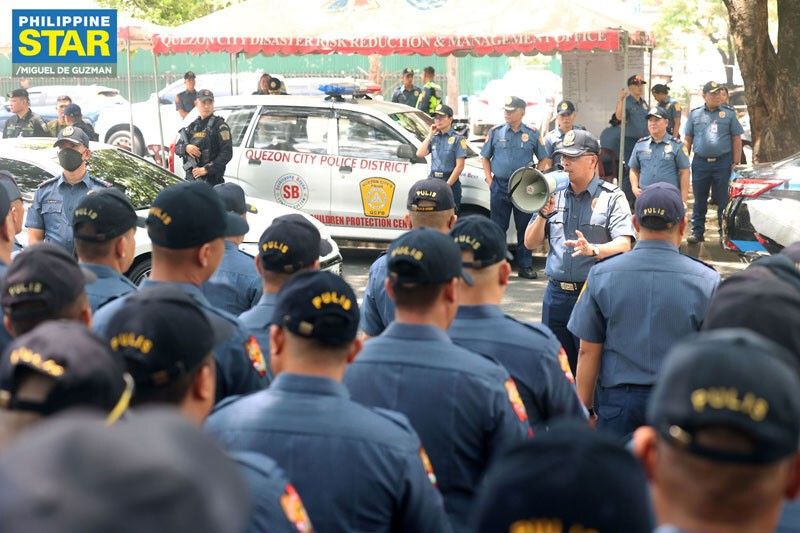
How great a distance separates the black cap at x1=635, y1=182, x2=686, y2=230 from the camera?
5055 millimetres

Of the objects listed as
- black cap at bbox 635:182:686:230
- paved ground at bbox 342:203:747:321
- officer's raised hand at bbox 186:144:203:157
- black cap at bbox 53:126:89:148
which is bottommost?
paved ground at bbox 342:203:747:321

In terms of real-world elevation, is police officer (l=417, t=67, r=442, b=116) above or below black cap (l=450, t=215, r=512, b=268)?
above

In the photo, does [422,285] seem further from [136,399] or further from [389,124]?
[389,124]

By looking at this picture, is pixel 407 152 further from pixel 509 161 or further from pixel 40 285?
pixel 40 285

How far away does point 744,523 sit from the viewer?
6.04 ft

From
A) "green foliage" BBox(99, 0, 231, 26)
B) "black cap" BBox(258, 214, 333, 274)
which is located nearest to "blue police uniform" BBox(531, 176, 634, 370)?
"black cap" BBox(258, 214, 333, 274)

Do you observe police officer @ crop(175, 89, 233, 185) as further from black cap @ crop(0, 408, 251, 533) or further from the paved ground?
black cap @ crop(0, 408, 251, 533)

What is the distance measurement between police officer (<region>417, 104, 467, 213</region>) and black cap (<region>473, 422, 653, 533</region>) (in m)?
10.9

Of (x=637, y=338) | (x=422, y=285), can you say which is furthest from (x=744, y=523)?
(x=637, y=338)

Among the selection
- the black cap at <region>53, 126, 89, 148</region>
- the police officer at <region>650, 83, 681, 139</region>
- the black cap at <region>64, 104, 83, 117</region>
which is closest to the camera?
the black cap at <region>53, 126, 89, 148</region>

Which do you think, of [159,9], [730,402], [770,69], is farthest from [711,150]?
[159,9]

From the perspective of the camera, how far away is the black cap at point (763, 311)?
295 centimetres

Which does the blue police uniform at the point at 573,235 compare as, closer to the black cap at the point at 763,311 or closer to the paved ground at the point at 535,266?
the black cap at the point at 763,311

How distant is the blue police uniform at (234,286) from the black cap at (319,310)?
8.22 feet
